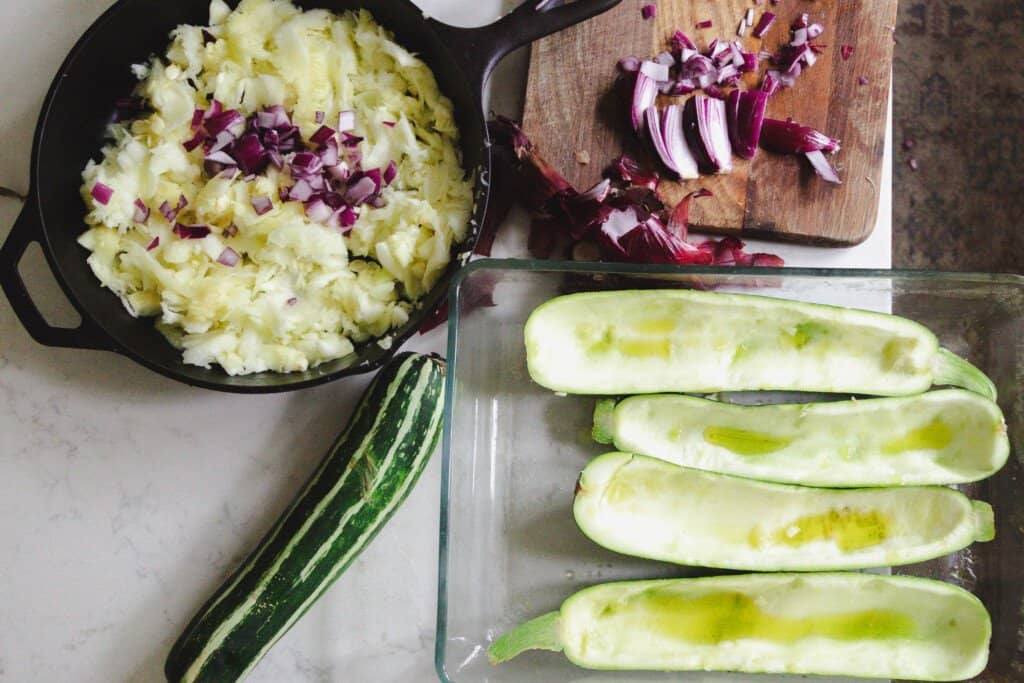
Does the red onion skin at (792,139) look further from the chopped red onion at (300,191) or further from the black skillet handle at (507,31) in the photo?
the chopped red onion at (300,191)

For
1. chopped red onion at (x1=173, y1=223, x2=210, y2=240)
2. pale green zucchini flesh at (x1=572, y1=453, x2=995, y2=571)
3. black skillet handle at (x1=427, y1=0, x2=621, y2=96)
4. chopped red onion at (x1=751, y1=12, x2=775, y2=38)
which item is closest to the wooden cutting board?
chopped red onion at (x1=751, y1=12, x2=775, y2=38)

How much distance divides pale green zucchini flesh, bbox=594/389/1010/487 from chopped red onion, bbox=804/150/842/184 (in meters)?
0.36

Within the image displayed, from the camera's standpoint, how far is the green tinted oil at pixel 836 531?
1.26 metres

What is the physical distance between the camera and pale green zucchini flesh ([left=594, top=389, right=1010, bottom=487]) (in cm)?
126

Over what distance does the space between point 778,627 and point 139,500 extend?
38.3 inches

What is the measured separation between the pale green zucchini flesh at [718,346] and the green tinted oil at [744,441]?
0.07 meters

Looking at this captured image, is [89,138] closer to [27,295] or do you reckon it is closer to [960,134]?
[27,295]

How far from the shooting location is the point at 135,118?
54.2 inches

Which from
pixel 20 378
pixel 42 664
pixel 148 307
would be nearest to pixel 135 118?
pixel 148 307

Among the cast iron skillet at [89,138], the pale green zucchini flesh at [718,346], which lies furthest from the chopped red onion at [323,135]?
the pale green zucchini flesh at [718,346]

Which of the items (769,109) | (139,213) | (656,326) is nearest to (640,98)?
(769,109)

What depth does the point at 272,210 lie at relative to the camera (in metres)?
1.29

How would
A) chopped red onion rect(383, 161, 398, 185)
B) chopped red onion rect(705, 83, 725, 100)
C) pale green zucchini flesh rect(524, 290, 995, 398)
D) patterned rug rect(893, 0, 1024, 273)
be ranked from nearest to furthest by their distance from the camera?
pale green zucchini flesh rect(524, 290, 995, 398)
chopped red onion rect(383, 161, 398, 185)
chopped red onion rect(705, 83, 725, 100)
patterned rug rect(893, 0, 1024, 273)

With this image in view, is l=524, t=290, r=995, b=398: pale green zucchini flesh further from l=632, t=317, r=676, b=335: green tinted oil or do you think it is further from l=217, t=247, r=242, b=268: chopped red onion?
l=217, t=247, r=242, b=268: chopped red onion
